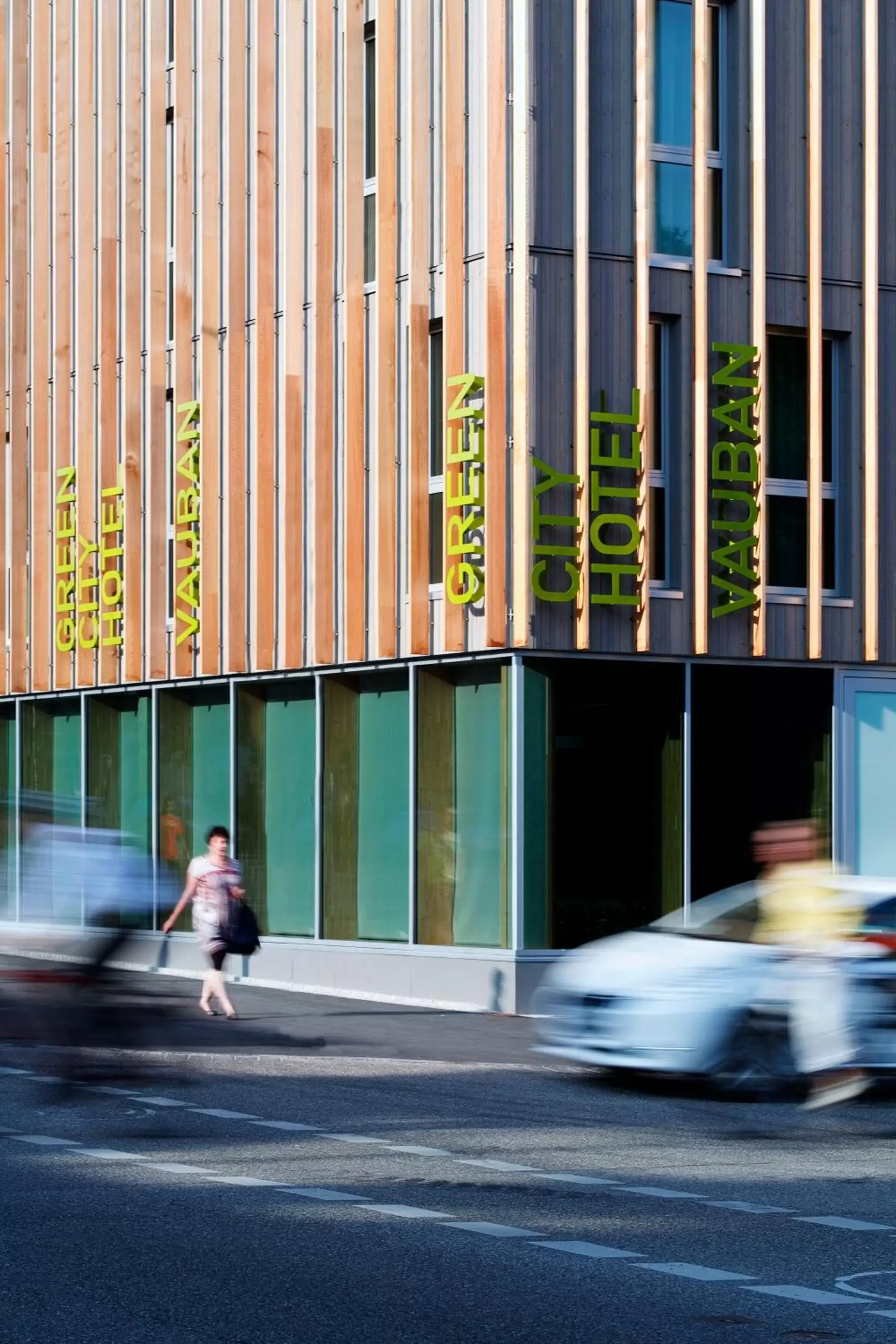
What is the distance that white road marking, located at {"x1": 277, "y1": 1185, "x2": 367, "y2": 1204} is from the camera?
416 inches

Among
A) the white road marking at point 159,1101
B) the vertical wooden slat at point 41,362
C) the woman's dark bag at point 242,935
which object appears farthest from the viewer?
the vertical wooden slat at point 41,362

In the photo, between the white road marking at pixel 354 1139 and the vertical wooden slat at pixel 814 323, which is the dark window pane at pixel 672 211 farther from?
the white road marking at pixel 354 1139

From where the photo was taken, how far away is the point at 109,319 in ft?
102

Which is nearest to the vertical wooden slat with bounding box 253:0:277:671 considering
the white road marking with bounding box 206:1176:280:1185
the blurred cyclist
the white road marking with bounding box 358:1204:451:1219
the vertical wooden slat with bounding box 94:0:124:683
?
the vertical wooden slat with bounding box 94:0:124:683

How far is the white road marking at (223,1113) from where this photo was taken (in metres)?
14.2

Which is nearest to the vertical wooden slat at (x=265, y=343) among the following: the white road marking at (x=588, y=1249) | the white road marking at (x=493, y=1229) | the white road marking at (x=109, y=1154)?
the white road marking at (x=109, y=1154)

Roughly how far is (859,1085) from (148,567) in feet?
54.9

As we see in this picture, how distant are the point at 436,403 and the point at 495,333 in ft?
5.42

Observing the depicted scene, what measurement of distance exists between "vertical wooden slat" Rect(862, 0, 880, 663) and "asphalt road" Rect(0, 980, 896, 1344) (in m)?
8.02

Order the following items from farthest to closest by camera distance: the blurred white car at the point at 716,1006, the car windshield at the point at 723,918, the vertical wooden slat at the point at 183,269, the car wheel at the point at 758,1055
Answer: the vertical wooden slat at the point at 183,269 → the car windshield at the point at 723,918 → the car wheel at the point at 758,1055 → the blurred white car at the point at 716,1006

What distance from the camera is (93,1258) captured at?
879 cm

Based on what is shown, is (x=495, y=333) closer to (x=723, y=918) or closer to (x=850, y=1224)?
(x=723, y=918)

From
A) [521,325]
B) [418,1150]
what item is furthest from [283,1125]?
[521,325]

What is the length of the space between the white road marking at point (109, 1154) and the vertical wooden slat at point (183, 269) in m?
16.4
